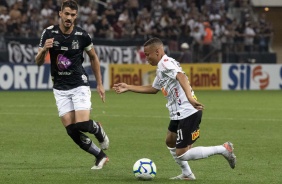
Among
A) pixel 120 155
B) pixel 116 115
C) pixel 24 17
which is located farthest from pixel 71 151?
pixel 24 17

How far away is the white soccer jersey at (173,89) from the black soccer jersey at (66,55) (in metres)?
1.62

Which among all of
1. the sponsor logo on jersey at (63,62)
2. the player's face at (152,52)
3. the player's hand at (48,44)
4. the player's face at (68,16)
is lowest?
the sponsor logo on jersey at (63,62)

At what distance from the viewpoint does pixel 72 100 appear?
11.6 meters

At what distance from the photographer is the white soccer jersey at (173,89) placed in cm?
1023

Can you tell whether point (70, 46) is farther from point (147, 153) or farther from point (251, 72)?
point (251, 72)

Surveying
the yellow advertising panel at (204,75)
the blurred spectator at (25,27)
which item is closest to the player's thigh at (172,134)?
the blurred spectator at (25,27)

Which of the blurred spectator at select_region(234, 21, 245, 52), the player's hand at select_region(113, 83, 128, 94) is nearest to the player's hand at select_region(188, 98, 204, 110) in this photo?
the player's hand at select_region(113, 83, 128, 94)

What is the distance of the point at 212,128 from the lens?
59.3ft

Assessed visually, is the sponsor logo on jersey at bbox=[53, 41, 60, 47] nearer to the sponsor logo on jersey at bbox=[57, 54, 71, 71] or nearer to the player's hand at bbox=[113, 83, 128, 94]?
the sponsor logo on jersey at bbox=[57, 54, 71, 71]

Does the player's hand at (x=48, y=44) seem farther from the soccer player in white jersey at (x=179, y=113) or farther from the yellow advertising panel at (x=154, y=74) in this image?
the yellow advertising panel at (x=154, y=74)

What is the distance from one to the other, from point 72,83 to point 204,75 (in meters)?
23.0

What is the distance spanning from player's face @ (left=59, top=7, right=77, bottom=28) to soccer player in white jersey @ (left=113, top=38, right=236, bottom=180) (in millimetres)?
1356

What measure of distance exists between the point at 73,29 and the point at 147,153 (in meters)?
→ 2.80

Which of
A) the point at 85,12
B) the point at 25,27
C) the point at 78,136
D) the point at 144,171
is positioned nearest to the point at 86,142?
the point at 78,136
